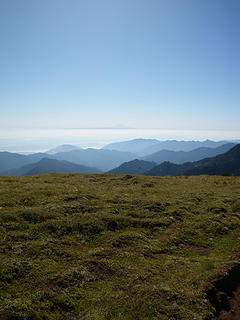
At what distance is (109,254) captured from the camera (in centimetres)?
1258

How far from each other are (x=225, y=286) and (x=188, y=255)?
2.96 m

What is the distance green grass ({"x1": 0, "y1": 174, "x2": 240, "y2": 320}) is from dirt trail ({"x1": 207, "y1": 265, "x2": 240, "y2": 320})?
412mm

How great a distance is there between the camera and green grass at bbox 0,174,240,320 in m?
8.80

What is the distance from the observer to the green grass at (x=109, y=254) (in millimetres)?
8804

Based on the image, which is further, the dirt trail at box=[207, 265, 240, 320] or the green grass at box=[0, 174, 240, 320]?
the dirt trail at box=[207, 265, 240, 320]

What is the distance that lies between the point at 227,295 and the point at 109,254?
6.80 metres

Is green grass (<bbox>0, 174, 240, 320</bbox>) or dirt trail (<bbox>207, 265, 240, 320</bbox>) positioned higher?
green grass (<bbox>0, 174, 240, 320</bbox>)

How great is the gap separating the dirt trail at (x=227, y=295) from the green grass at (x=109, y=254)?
0.41 meters

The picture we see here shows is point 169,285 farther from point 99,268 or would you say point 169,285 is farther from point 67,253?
point 67,253

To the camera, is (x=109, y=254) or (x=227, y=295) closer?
(x=227, y=295)

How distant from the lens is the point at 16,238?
524 inches

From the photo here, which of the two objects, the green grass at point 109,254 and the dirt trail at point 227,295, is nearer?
the green grass at point 109,254

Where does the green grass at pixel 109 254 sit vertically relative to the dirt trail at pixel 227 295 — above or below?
above

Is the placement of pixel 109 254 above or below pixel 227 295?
above
